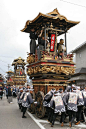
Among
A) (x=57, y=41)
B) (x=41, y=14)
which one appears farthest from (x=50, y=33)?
(x=41, y=14)

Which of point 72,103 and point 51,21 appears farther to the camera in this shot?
point 51,21

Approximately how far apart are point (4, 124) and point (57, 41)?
5786 mm

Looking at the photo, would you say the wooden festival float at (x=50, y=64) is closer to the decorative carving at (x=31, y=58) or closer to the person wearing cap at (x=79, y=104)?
the decorative carving at (x=31, y=58)

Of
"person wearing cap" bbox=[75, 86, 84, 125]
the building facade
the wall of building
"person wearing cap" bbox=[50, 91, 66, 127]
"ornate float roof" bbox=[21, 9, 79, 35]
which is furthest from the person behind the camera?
the wall of building

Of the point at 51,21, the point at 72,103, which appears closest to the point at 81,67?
the point at 51,21

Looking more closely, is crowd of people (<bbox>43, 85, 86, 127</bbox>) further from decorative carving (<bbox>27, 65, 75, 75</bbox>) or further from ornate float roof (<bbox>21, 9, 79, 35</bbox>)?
ornate float roof (<bbox>21, 9, 79, 35</bbox>)

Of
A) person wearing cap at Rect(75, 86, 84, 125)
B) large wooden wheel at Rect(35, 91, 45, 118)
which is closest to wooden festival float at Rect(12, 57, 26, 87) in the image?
large wooden wheel at Rect(35, 91, 45, 118)

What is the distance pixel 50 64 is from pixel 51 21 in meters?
2.53

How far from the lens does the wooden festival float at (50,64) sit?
8773mm

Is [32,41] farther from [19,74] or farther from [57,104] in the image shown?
[19,74]

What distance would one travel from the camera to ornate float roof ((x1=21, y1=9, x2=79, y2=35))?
913 centimetres

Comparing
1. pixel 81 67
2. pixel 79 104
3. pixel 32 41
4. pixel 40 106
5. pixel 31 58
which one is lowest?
pixel 40 106

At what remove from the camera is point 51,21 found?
31.3 feet

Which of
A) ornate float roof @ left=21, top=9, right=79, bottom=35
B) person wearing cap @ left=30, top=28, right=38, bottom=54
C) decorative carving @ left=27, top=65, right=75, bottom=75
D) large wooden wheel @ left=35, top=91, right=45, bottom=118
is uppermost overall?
ornate float roof @ left=21, top=9, right=79, bottom=35
